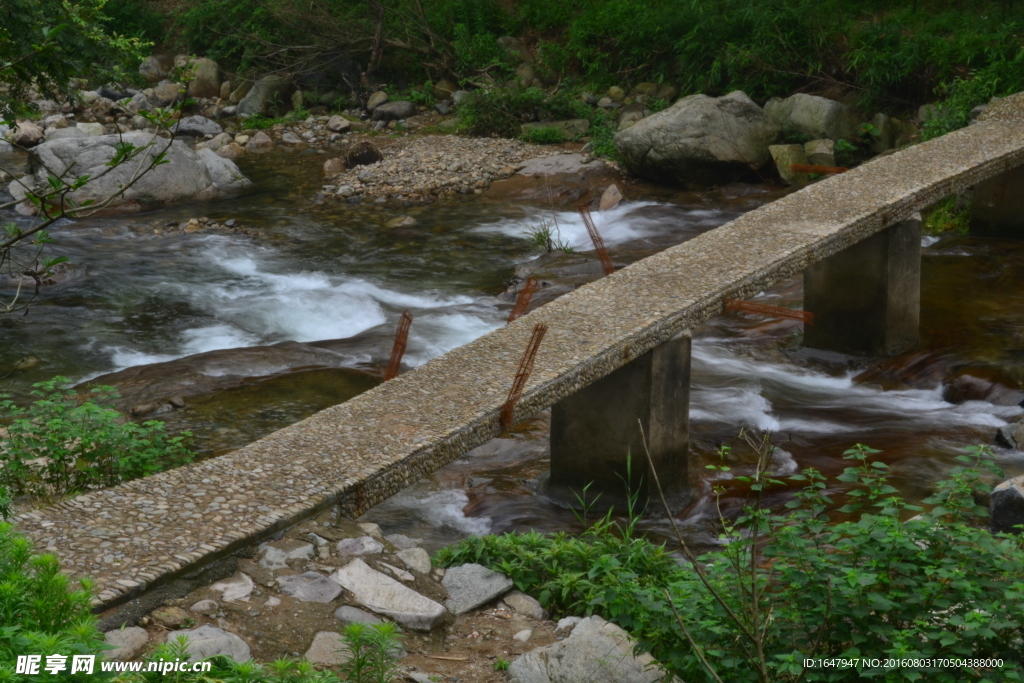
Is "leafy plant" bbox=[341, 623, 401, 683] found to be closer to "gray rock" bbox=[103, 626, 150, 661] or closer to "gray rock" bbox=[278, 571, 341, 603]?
"gray rock" bbox=[278, 571, 341, 603]

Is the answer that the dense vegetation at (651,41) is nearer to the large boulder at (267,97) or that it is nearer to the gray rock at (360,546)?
the large boulder at (267,97)

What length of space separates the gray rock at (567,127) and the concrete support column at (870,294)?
8.89 meters

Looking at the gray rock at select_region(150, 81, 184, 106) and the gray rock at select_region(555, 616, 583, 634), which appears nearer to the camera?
the gray rock at select_region(555, 616, 583, 634)

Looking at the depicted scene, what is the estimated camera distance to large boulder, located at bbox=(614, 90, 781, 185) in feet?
44.8

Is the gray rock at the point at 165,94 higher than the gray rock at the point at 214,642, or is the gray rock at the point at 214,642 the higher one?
the gray rock at the point at 165,94

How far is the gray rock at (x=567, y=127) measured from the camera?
667 inches

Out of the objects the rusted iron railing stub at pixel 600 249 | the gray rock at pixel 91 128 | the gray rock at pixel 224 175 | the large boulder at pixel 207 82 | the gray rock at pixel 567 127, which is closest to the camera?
the rusted iron railing stub at pixel 600 249

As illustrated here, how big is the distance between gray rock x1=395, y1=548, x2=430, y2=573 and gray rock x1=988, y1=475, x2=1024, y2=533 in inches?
109

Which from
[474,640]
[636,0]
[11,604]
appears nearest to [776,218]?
[474,640]

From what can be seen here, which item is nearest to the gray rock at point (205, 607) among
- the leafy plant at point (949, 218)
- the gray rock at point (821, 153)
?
the leafy plant at point (949, 218)

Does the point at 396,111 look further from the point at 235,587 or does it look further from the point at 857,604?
the point at 857,604

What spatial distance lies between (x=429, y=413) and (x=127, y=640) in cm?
195

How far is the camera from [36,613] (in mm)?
2830

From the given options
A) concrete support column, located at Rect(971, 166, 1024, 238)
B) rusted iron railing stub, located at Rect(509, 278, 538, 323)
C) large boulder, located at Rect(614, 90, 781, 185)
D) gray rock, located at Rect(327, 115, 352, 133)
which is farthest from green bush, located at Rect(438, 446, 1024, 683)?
gray rock, located at Rect(327, 115, 352, 133)
